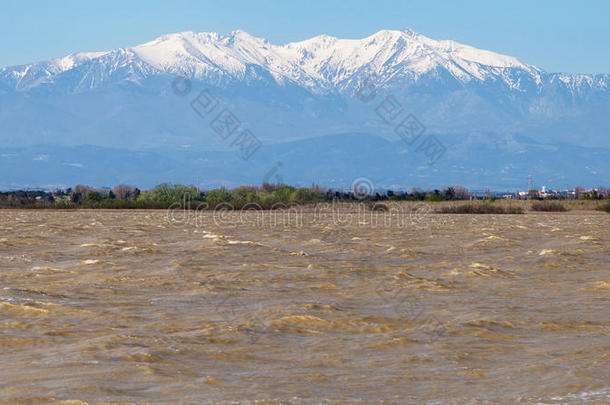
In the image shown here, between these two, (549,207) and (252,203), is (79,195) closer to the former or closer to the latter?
(252,203)

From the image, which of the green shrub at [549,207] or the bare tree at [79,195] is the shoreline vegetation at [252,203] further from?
the bare tree at [79,195]

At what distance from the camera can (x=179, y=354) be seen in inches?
463

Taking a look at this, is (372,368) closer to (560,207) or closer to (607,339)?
(607,339)

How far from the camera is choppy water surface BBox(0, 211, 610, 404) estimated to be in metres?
10.1

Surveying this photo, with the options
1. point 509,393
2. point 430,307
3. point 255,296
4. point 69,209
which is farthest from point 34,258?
point 69,209

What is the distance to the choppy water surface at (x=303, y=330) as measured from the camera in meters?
10.1

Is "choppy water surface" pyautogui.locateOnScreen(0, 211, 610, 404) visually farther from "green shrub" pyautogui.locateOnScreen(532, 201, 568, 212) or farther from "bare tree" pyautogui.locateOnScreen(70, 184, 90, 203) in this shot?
"bare tree" pyautogui.locateOnScreen(70, 184, 90, 203)

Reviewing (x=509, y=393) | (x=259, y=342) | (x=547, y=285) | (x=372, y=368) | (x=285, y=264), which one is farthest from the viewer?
(x=285, y=264)

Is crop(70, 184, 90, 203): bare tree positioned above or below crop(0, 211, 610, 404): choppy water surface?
above

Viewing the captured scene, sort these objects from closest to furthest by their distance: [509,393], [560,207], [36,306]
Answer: [509,393]
[36,306]
[560,207]

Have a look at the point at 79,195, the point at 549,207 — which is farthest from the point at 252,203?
the point at 79,195

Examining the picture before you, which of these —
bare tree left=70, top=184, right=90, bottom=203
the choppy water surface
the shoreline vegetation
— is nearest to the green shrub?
the shoreline vegetation

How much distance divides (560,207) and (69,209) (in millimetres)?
47969

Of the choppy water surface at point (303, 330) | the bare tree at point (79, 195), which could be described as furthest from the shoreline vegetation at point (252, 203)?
the choppy water surface at point (303, 330)
